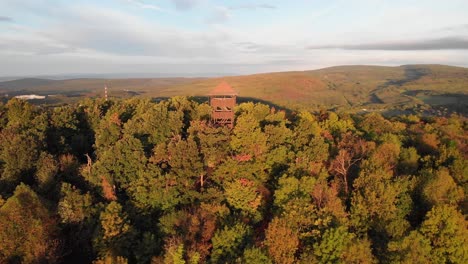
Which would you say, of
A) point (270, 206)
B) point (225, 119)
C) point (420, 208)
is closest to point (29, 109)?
point (225, 119)

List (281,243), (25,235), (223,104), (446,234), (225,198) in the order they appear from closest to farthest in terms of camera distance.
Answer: (281,243) → (25,235) → (446,234) → (225,198) → (223,104)

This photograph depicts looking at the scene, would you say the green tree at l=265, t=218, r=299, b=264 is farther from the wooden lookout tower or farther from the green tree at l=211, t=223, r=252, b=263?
the wooden lookout tower

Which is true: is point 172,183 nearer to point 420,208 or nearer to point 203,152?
point 203,152

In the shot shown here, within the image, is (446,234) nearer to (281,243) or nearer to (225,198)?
(281,243)

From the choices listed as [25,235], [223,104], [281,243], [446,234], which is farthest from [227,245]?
[223,104]

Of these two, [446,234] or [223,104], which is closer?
[446,234]

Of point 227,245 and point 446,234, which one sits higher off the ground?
point 227,245

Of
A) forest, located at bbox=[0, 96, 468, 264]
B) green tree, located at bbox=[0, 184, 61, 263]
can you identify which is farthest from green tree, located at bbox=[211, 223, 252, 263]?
green tree, located at bbox=[0, 184, 61, 263]
